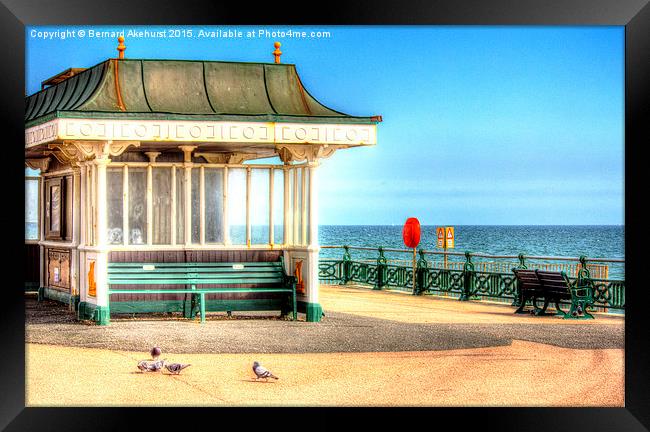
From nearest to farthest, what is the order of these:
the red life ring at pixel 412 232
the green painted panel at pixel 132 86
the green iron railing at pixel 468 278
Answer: the green painted panel at pixel 132 86 → the green iron railing at pixel 468 278 → the red life ring at pixel 412 232

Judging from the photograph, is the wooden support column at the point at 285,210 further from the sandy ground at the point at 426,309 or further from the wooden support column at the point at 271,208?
the sandy ground at the point at 426,309

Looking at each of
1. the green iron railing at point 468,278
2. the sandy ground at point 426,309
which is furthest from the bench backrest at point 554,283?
the green iron railing at point 468,278

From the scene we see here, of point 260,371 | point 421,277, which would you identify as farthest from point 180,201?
point 421,277

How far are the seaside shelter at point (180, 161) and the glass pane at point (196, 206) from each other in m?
0.02

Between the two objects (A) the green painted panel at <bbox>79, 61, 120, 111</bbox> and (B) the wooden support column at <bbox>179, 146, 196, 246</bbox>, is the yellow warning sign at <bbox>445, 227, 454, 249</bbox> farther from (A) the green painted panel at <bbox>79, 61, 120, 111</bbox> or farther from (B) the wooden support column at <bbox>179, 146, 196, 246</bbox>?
(A) the green painted panel at <bbox>79, 61, 120, 111</bbox>

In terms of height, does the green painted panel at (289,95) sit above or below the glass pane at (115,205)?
above

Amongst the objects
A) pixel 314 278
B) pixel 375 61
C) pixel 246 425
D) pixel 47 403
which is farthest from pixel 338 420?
pixel 375 61

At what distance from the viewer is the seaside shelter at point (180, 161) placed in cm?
1930

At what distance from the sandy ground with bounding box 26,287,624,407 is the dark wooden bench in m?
4.18

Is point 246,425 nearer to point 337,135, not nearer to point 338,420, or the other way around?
point 338,420

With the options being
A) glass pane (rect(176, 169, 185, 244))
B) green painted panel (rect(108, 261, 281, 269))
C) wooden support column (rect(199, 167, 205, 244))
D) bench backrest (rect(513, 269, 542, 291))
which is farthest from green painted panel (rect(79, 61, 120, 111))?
bench backrest (rect(513, 269, 542, 291))

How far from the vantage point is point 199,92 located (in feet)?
66.2

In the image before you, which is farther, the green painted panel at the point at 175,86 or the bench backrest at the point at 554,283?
the bench backrest at the point at 554,283

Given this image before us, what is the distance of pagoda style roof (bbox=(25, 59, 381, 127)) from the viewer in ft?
64.1
